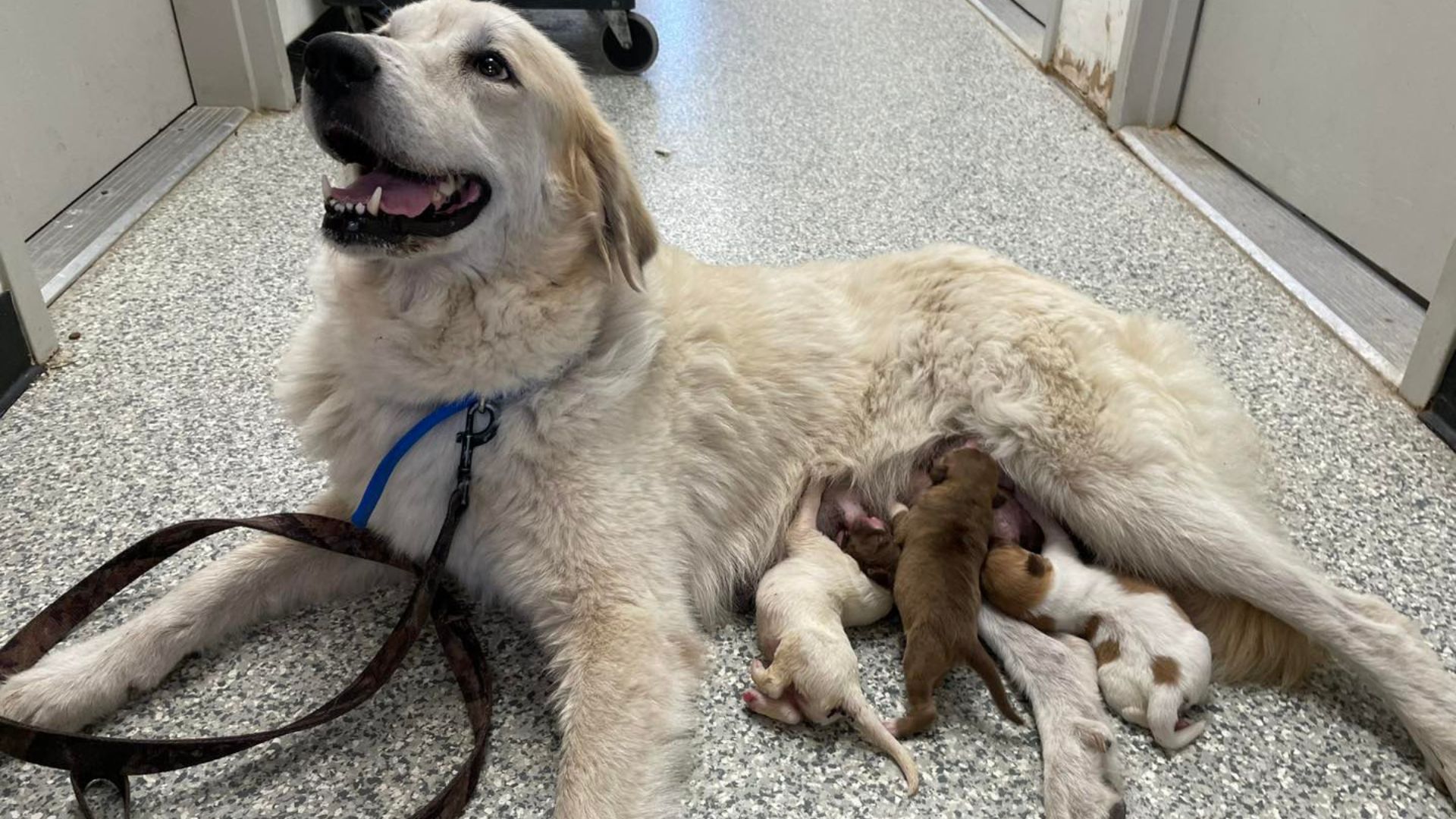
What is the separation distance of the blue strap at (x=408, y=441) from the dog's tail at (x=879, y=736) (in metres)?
0.70

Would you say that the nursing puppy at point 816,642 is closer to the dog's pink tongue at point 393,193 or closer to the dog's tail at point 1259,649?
the dog's tail at point 1259,649

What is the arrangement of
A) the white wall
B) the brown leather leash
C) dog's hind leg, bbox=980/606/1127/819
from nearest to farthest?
the brown leather leash, dog's hind leg, bbox=980/606/1127/819, the white wall

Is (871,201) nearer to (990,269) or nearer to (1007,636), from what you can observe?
(990,269)

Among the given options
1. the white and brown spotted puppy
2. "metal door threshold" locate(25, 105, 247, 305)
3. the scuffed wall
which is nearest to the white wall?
"metal door threshold" locate(25, 105, 247, 305)

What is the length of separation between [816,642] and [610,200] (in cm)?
74

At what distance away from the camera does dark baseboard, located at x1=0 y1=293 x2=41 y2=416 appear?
2070 mm

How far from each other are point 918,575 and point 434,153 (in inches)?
36.8

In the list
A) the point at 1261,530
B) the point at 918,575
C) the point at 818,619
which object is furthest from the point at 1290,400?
the point at 818,619

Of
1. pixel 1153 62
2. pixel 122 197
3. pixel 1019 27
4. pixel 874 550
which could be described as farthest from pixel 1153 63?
pixel 122 197

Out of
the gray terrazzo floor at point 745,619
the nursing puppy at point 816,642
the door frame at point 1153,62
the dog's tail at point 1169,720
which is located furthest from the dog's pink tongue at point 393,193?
the door frame at point 1153,62

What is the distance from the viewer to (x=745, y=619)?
1.71 m

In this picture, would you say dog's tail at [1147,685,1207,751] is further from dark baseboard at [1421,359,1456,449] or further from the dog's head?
dark baseboard at [1421,359,1456,449]

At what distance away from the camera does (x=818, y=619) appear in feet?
4.83

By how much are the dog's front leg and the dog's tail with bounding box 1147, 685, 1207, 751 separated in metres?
0.66
